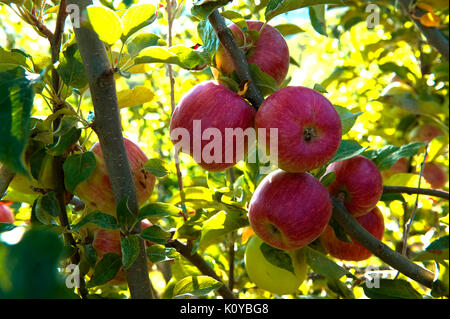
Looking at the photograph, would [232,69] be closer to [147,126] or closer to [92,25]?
[92,25]

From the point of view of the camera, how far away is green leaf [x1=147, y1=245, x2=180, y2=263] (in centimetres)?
73

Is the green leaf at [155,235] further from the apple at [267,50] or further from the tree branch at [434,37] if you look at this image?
the tree branch at [434,37]

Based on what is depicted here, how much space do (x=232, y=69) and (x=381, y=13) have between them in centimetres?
159

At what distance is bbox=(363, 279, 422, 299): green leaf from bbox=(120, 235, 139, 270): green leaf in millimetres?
→ 454

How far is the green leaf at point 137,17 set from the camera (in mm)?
677

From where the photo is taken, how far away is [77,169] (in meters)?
0.72

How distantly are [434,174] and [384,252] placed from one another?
0.99 m

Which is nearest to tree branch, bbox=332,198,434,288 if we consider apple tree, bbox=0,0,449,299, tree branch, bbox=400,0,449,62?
apple tree, bbox=0,0,449,299

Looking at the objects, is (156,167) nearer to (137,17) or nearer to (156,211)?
(156,211)

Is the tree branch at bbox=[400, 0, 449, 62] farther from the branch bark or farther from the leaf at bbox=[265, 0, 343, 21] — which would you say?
the branch bark

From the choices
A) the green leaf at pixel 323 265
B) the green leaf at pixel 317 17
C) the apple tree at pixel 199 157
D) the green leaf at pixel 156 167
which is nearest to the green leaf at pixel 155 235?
the apple tree at pixel 199 157

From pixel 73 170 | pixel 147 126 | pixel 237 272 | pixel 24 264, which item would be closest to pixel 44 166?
pixel 73 170

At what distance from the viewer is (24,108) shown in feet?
1.56

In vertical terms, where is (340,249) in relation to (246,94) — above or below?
below
